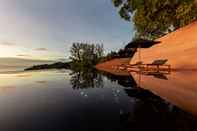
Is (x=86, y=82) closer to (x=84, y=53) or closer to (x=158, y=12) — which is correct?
(x=158, y=12)

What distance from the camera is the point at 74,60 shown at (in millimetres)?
94875

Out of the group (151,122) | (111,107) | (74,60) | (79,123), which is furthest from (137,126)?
(74,60)

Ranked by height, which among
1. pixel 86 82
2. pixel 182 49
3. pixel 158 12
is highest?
pixel 158 12

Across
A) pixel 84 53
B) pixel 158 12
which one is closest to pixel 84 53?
pixel 84 53

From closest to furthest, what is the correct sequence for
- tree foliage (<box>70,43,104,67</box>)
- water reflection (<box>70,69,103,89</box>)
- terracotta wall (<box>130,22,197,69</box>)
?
water reflection (<box>70,69,103,89</box>), terracotta wall (<box>130,22,197,69</box>), tree foliage (<box>70,43,104,67</box>)

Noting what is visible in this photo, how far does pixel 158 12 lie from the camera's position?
2988 centimetres

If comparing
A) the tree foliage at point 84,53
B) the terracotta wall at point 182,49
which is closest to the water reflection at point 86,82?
the terracotta wall at point 182,49

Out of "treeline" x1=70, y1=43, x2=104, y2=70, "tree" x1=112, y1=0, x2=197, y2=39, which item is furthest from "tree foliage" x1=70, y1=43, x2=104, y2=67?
"tree" x1=112, y1=0, x2=197, y2=39

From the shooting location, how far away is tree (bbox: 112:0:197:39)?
24.6 meters

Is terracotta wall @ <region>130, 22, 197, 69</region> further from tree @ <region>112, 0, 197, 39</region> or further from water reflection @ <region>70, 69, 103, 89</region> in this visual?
water reflection @ <region>70, 69, 103, 89</region>

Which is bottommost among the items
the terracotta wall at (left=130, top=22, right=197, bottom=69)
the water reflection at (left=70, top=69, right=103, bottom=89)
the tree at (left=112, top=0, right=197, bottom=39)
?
the water reflection at (left=70, top=69, right=103, bottom=89)

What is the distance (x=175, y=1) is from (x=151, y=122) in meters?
24.4

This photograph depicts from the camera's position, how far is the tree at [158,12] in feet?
80.7

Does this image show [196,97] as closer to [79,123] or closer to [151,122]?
[151,122]
